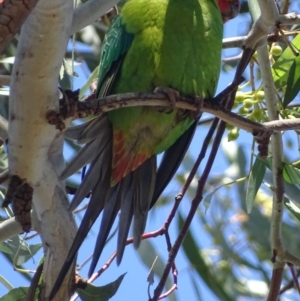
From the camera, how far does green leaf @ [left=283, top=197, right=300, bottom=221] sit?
5.08ft

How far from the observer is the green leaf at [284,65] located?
1.58 metres

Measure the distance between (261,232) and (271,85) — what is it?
59 centimetres

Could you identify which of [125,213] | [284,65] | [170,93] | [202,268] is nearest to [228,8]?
[284,65]

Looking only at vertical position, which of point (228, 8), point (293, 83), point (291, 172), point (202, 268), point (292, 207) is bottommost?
point (202, 268)

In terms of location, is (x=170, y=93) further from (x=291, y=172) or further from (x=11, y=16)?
(x=11, y=16)

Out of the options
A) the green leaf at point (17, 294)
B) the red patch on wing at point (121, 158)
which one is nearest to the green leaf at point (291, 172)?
the red patch on wing at point (121, 158)

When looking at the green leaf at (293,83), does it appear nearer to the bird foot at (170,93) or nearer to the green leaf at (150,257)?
the bird foot at (170,93)

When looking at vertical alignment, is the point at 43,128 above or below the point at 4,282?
above

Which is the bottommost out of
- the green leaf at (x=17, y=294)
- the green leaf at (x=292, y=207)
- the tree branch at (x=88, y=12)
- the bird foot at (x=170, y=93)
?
the green leaf at (x=17, y=294)

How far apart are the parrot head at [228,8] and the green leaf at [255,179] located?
46cm

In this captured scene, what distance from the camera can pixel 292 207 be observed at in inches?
61.9

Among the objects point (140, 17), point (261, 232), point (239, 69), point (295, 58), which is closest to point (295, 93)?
point (295, 58)

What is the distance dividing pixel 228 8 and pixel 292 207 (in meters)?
0.56

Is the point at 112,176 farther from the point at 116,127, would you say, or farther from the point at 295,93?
the point at 295,93
